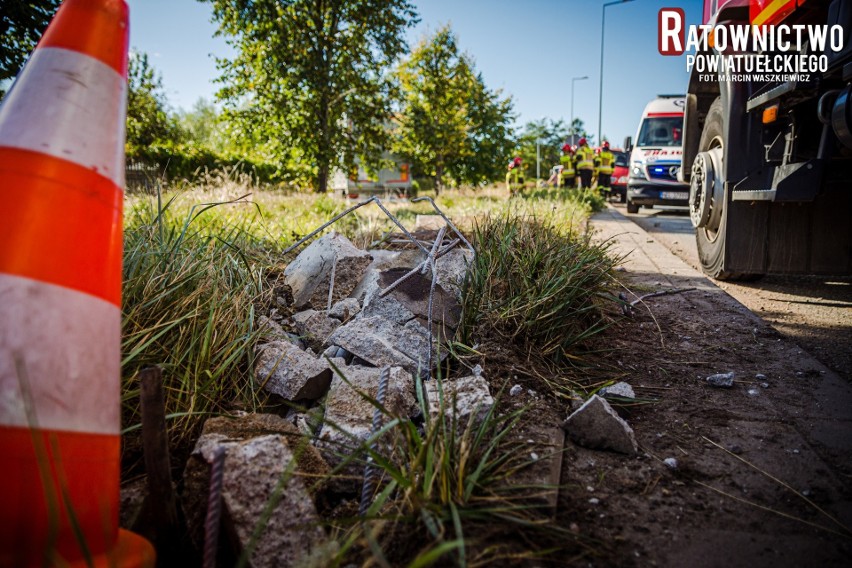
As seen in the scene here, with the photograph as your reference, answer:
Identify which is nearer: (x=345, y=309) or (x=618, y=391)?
(x=618, y=391)

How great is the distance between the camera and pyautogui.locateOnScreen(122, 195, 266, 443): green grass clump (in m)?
1.78

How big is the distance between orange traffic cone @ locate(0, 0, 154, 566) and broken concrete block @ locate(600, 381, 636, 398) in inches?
65.9

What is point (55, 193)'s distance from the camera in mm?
989

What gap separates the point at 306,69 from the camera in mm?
12445

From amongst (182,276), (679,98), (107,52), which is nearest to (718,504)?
(107,52)

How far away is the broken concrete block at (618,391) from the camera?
6.88 ft

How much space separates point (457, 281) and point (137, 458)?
1.67 m

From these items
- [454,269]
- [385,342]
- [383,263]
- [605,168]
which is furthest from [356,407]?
[605,168]

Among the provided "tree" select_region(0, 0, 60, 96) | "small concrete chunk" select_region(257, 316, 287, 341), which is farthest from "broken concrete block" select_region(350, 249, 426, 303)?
"tree" select_region(0, 0, 60, 96)

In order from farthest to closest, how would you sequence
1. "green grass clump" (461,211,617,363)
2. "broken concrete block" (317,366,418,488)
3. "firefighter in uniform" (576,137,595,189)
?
"firefighter in uniform" (576,137,595,189)
"green grass clump" (461,211,617,363)
"broken concrete block" (317,366,418,488)

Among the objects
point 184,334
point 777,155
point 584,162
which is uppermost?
point 584,162

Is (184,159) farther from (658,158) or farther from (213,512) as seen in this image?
(213,512)

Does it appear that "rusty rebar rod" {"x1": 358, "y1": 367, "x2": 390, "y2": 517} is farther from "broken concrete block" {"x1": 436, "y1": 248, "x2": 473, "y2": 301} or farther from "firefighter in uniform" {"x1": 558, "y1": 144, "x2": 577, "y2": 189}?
"firefighter in uniform" {"x1": 558, "y1": 144, "x2": 577, "y2": 189}

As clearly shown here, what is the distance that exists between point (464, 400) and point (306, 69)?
12.5m
